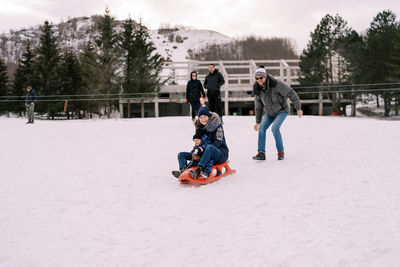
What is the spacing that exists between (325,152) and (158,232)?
4.33 m

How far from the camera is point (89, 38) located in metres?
95.9

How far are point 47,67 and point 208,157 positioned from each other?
1279 inches

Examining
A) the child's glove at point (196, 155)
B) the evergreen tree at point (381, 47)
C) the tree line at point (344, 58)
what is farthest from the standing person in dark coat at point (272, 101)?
the evergreen tree at point (381, 47)

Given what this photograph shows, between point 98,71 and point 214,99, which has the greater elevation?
point 98,71

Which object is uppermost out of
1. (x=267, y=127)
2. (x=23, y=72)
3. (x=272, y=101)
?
(x=23, y=72)

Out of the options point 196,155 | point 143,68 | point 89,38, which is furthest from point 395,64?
point 89,38

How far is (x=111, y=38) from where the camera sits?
31.6 m

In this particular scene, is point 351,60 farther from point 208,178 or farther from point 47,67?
point 208,178

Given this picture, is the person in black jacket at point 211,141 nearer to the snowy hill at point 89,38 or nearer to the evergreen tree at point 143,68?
the evergreen tree at point 143,68

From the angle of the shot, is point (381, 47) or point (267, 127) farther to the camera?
point (381, 47)

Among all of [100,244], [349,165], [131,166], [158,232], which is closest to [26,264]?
[100,244]

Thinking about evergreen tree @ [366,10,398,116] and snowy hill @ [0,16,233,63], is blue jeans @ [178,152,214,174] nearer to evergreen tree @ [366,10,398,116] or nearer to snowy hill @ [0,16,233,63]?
evergreen tree @ [366,10,398,116]

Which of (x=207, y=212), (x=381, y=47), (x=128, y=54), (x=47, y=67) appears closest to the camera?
(x=207, y=212)

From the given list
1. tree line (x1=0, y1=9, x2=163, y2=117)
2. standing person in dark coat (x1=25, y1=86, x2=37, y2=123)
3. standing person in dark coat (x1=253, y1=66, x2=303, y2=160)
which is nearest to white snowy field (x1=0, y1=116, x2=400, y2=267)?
standing person in dark coat (x1=253, y1=66, x2=303, y2=160)
